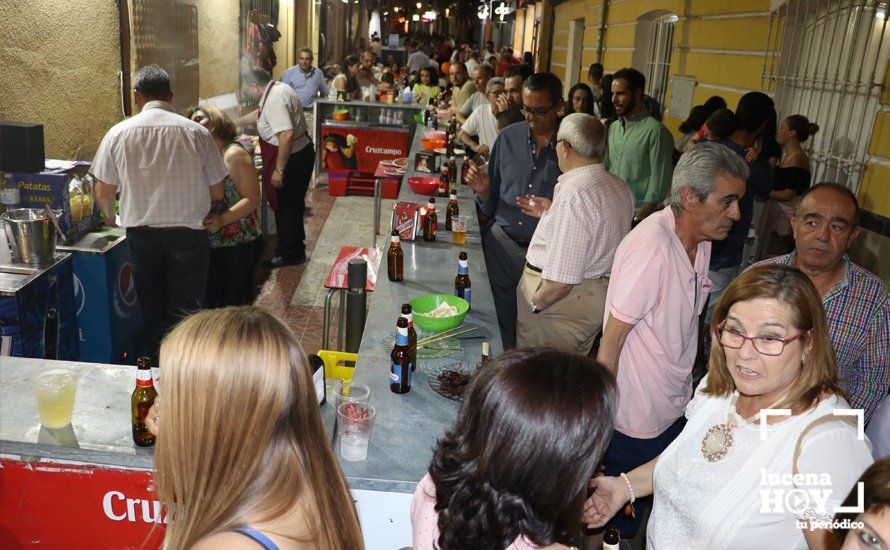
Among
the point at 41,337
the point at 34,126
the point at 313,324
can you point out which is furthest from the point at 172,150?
the point at 313,324

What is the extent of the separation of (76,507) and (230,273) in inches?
Answer: 119

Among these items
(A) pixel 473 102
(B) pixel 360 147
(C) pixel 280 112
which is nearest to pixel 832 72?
(A) pixel 473 102

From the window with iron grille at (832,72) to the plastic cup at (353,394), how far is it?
4.33 meters

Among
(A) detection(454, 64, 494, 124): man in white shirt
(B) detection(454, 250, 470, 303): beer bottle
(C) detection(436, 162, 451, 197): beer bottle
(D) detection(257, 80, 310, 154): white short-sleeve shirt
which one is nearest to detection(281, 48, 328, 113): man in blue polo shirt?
(A) detection(454, 64, 494, 124): man in white shirt

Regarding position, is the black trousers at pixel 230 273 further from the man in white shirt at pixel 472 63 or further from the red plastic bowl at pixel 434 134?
the man in white shirt at pixel 472 63

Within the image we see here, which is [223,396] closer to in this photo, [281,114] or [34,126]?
[34,126]

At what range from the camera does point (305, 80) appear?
10.2m

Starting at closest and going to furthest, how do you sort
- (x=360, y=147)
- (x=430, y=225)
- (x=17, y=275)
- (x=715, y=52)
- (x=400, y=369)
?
1. (x=400, y=369)
2. (x=17, y=275)
3. (x=430, y=225)
4. (x=715, y=52)
5. (x=360, y=147)

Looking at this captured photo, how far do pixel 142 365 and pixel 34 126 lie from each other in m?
2.62

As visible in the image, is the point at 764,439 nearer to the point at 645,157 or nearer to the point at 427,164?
the point at 645,157

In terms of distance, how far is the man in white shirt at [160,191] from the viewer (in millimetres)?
3922

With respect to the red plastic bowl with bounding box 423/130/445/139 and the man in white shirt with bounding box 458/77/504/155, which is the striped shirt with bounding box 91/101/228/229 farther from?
the red plastic bowl with bounding box 423/130/445/139

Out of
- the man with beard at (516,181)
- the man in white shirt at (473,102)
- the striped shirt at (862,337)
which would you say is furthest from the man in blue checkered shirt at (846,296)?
the man in white shirt at (473,102)

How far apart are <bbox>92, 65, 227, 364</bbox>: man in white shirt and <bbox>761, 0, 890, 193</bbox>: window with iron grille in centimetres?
447
